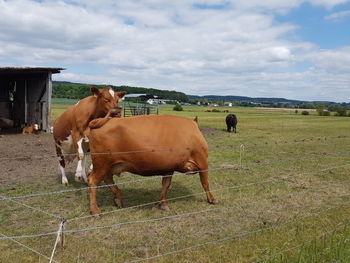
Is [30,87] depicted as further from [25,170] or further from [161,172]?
[161,172]

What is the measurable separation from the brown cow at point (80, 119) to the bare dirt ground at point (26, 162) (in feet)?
1.98

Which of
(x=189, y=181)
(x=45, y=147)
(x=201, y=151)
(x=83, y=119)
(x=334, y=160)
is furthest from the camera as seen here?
Result: (x=45, y=147)

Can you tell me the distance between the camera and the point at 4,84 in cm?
2119

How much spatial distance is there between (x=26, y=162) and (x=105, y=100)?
5.21 meters

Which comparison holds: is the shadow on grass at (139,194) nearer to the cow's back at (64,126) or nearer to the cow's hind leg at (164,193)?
the cow's hind leg at (164,193)

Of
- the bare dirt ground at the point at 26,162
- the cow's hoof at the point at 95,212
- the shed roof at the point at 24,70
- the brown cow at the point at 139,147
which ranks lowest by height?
the bare dirt ground at the point at 26,162

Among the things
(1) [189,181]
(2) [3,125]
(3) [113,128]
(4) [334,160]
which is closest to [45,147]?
(2) [3,125]

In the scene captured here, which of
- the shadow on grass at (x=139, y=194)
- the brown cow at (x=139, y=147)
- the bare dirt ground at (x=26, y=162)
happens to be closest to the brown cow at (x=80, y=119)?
the bare dirt ground at (x=26, y=162)

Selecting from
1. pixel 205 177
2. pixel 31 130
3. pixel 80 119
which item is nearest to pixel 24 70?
pixel 31 130

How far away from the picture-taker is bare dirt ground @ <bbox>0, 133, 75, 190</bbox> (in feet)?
27.5

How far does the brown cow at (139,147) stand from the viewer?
228 inches

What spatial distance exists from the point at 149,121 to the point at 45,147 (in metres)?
9.44

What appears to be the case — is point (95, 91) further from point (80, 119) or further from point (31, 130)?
point (31, 130)

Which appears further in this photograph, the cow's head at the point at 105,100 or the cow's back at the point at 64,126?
the cow's back at the point at 64,126
